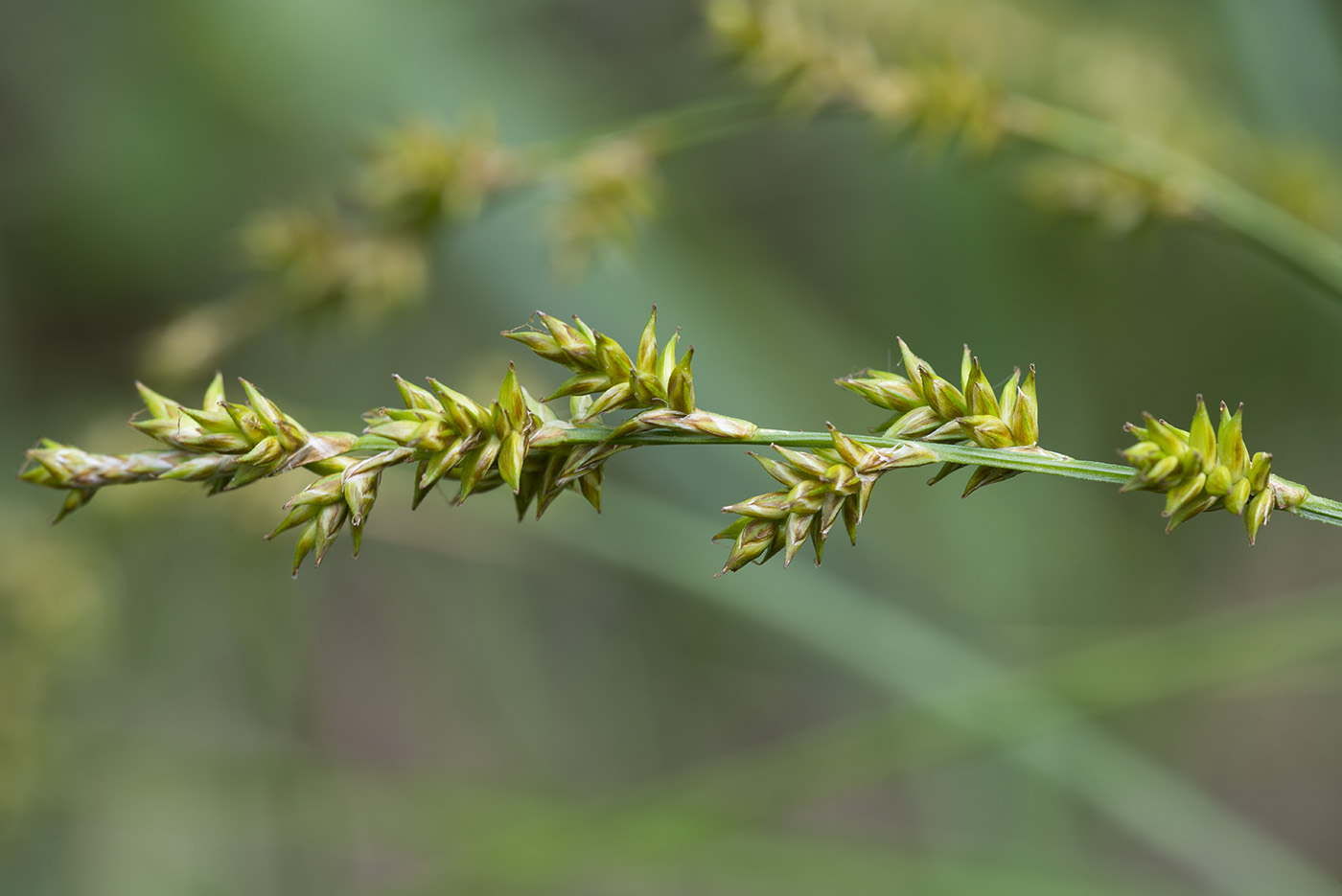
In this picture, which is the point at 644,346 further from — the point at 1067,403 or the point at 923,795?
the point at 923,795

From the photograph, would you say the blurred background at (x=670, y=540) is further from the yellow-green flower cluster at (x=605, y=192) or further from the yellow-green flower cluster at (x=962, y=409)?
the yellow-green flower cluster at (x=962, y=409)

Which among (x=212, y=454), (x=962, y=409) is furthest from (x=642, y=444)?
(x=212, y=454)

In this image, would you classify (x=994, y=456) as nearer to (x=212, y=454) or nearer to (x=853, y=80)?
(x=212, y=454)

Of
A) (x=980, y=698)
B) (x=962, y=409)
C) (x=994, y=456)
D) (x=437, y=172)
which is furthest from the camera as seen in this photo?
(x=980, y=698)

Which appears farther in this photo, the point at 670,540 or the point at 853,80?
the point at 670,540

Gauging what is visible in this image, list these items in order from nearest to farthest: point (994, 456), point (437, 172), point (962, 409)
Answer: point (994, 456) → point (962, 409) → point (437, 172)

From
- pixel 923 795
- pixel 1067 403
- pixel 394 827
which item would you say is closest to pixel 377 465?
pixel 394 827

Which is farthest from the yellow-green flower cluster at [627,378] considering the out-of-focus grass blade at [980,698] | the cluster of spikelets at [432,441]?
the out-of-focus grass blade at [980,698]
